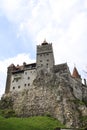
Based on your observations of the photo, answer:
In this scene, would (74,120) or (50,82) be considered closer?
(74,120)

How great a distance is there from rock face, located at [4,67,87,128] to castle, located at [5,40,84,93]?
151 centimetres

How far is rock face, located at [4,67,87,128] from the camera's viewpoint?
87500mm

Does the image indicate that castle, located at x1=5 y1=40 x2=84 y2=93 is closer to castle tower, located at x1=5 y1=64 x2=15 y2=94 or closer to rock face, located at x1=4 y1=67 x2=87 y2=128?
castle tower, located at x1=5 y1=64 x2=15 y2=94

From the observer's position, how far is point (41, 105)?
3622 inches

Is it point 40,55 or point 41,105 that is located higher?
point 40,55

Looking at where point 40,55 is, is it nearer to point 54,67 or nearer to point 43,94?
point 54,67

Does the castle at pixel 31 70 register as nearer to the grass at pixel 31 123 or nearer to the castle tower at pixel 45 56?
the castle tower at pixel 45 56

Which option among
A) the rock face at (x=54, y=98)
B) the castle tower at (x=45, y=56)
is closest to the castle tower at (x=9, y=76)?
the rock face at (x=54, y=98)

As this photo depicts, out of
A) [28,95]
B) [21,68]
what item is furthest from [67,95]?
[21,68]

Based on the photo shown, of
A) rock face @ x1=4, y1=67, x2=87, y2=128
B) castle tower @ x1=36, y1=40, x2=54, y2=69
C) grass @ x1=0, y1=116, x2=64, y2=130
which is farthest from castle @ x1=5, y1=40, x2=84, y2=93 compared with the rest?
grass @ x1=0, y1=116, x2=64, y2=130

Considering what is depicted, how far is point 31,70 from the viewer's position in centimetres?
10012

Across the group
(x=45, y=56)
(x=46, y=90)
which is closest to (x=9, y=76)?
(x=45, y=56)

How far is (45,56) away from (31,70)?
758 cm

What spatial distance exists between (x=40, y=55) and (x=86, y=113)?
28750 millimetres
